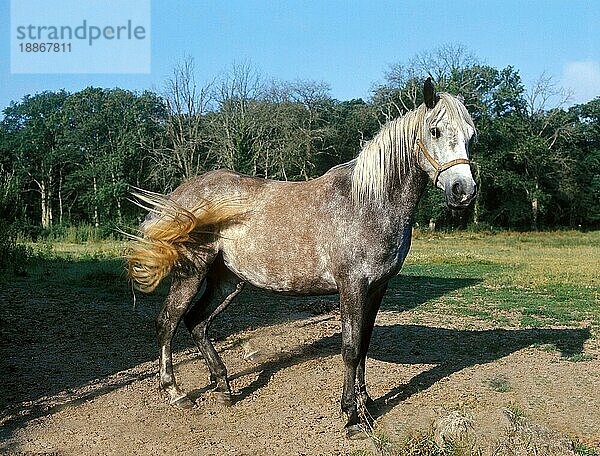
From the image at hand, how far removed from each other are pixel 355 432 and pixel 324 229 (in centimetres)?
162

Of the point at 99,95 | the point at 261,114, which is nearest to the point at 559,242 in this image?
the point at 261,114

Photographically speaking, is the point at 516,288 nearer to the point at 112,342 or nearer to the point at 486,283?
the point at 486,283

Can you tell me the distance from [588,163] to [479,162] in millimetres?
10697

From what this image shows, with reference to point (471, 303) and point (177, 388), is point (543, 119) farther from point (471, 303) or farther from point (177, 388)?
point (177, 388)

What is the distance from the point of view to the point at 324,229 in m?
4.95

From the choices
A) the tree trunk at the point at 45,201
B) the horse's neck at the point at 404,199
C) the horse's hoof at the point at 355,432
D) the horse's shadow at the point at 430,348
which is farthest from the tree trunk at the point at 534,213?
the horse's hoof at the point at 355,432

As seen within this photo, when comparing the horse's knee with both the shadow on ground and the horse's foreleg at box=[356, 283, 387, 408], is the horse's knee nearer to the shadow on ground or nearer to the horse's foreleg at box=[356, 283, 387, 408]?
the horse's foreleg at box=[356, 283, 387, 408]

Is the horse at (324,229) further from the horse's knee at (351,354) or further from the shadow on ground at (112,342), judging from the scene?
the shadow on ground at (112,342)

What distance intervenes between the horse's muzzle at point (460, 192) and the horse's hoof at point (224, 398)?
2.66 metres

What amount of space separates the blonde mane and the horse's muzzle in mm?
500

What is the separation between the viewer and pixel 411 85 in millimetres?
41531

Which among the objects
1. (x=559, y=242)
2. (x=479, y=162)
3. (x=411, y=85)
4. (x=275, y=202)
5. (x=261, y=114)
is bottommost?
(x=559, y=242)

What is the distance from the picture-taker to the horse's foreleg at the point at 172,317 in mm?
5451

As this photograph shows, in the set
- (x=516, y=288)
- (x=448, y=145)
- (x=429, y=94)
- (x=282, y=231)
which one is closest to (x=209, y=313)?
(x=282, y=231)
